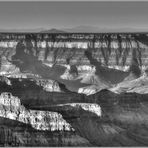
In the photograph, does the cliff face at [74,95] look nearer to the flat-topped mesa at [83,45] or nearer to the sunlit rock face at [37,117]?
the sunlit rock face at [37,117]

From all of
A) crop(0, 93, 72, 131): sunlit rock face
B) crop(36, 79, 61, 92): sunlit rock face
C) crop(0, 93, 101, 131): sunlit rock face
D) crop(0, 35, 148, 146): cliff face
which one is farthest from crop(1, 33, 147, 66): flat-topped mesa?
crop(0, 93, 72, 131): sunlit rock face

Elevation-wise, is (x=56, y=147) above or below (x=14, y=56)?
below

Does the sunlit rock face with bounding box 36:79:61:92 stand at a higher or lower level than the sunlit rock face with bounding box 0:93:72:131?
higher

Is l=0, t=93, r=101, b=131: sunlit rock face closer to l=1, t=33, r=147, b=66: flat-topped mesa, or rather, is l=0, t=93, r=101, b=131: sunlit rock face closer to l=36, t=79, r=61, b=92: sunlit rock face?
l=36, t=79, r=61, b=92: sunlit rock face

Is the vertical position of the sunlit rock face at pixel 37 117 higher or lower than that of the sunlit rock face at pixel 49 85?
lower

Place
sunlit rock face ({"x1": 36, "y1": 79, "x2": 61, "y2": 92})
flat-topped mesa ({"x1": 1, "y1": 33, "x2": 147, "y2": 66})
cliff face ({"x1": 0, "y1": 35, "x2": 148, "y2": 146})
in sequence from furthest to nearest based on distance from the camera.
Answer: flat-topped mesa ({"x1": 1, "y1": 33, "x2": 147, "y2": 66}) < sunlit rock face ({"x1": 36, "y1": 79, "x2": 61, "y2": 92}) < cliff face ({"x1": 0, "y1": 35, "x2": 148, "y2": 146})

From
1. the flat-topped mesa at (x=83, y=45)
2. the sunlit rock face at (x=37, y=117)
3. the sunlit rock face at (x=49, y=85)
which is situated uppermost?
the flat-topped mesa at (x=83, y=45)

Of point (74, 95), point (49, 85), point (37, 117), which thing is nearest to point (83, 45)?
point (49, 85)

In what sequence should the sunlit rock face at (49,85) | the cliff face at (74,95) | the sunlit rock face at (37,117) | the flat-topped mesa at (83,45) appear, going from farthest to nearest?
the flat-topped mesa at (83,45), the sunlit rock face at (49,85), the cliff face at (74,95), the sunlit rock face at (37,117)

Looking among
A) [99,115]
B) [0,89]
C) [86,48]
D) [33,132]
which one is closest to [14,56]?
[86,48]

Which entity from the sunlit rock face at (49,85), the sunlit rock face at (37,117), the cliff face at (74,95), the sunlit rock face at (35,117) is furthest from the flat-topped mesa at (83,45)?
the sunlit rock face at (37,117)

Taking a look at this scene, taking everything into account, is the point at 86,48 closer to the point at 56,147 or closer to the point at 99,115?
the point at 99,115
